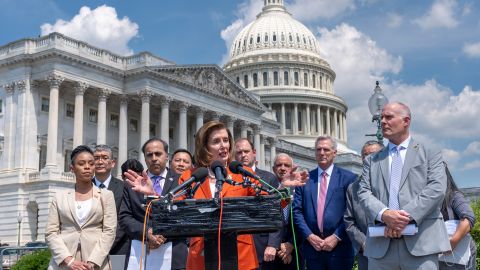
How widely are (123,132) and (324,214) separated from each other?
135ft

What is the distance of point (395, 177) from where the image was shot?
21.0 ft

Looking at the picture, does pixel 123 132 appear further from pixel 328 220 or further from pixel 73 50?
pixel 328 220

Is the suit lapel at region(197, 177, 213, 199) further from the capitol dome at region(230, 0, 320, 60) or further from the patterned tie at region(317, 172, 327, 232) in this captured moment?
the capitol dome at region(230, 0, 320, 60)

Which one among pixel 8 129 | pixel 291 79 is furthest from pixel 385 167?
pixel 291 79

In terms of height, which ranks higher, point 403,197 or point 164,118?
point 164,118

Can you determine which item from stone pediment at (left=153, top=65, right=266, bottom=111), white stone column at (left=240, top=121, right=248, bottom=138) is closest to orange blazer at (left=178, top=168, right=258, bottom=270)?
stone pediment at (left=153, top=65, right=266, bottom=111)

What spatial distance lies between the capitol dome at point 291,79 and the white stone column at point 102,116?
54.0m

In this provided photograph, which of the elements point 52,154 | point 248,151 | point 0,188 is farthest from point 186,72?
point 248,151

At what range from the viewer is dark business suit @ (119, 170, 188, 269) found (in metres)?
7.50

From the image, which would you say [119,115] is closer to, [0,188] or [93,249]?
[0,188]

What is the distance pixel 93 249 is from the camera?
7.43 metres

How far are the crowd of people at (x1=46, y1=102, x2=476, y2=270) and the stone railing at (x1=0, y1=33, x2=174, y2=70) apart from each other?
36.5m

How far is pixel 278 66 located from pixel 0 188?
64.7 meters

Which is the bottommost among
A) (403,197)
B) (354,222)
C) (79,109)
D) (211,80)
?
(354,222)
